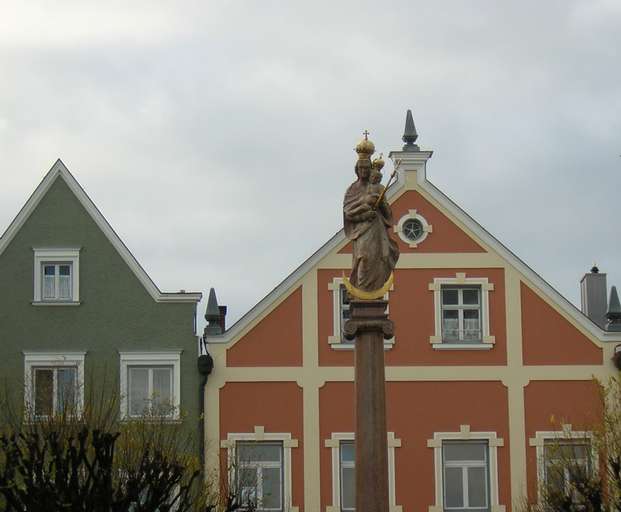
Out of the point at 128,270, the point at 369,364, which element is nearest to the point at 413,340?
the point at 128,270

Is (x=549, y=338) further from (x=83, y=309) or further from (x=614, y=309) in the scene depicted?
(x=83, y=309)

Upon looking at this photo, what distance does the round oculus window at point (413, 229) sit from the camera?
124 feet

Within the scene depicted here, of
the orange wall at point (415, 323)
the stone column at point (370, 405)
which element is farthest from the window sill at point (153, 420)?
the stone column at point (370, 405)

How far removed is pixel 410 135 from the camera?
126 ft

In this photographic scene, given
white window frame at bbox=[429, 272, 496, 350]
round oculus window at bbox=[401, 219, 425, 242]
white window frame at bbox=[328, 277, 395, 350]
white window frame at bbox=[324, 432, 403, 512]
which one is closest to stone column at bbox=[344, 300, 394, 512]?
white window frame at bbox=[324, 432, 403, 512]

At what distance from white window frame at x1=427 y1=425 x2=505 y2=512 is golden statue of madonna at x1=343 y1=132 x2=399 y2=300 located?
38.8 feet

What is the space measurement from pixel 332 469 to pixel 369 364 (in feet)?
38.9

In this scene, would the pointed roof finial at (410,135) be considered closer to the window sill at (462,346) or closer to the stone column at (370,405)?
the window sill at (462,346)

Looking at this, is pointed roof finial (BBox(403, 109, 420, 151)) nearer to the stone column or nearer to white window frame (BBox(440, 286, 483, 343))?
white window frame (BBox(440, 286, 483, 343))

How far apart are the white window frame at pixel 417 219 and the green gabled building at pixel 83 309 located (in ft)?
13.9

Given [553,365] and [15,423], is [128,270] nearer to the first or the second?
[15,423]

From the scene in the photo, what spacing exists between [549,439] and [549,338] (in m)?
1.98

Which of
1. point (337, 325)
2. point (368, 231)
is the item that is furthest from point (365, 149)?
point (337, 325)

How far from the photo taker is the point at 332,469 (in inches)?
1447
